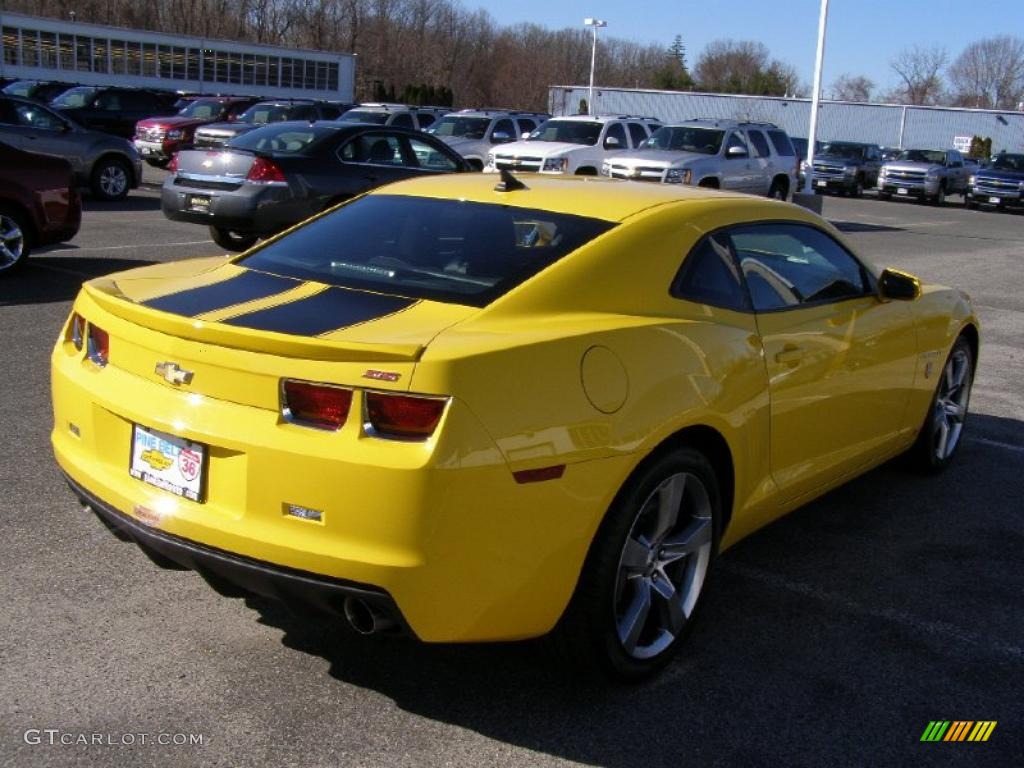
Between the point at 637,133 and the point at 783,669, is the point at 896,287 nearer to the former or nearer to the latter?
the point at 783,669

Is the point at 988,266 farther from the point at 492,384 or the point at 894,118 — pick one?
the point at 894,118

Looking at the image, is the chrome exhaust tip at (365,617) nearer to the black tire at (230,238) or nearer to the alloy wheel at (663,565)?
the alloy wheel at (663,565)

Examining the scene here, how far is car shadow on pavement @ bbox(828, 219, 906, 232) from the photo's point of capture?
23891 mm

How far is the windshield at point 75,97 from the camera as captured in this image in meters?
27.0

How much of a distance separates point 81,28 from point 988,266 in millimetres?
46595

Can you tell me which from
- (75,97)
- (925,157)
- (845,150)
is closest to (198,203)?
(75,97)

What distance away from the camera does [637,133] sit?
77.4ft

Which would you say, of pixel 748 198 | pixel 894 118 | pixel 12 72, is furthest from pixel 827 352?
pixel 894 118

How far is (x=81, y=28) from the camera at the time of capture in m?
52.2

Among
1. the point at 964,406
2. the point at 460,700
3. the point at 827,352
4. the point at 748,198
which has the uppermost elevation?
the point at 748,198

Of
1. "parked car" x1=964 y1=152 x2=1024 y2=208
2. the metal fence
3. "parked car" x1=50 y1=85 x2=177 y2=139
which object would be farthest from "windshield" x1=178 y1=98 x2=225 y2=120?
the metal fence

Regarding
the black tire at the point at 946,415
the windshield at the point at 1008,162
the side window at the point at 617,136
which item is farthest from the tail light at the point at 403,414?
the windshield at the point at 1008,162

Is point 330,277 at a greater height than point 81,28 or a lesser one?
lesser

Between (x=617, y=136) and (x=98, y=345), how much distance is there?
20051mm
